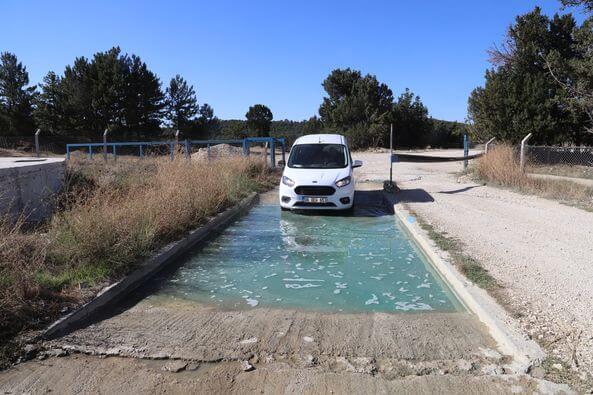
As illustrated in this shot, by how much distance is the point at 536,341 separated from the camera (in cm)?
411

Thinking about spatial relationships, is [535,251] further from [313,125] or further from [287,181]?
[313,125]

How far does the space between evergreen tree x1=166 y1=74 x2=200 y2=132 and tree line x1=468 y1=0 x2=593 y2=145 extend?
42.3 metres

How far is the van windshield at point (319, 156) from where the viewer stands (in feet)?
40.0

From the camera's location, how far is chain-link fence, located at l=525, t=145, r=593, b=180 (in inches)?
708

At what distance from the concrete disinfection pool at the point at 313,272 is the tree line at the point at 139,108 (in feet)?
122

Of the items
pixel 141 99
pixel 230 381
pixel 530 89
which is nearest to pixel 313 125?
pixel 141 99

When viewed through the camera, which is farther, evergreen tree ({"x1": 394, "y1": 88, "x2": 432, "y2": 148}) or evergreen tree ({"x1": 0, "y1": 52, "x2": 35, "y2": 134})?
evergreen tree ({"x1": 394, "y1": 88, "x2": 432, "y2": 148})

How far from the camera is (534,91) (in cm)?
2109

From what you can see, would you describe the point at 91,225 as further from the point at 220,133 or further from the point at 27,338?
the point at 220,133

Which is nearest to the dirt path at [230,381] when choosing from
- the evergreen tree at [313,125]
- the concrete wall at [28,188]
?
the concrete wall at [28,188]

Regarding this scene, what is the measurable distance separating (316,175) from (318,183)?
392mm

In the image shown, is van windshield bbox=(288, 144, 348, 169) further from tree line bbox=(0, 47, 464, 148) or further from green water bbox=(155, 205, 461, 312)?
tree line bbox=(0, 47, 464, 148)

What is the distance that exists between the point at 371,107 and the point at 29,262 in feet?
163

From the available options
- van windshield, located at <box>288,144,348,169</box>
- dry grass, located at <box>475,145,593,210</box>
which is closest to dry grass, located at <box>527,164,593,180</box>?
dry grass, located at <box>475,145,593,210</box>
